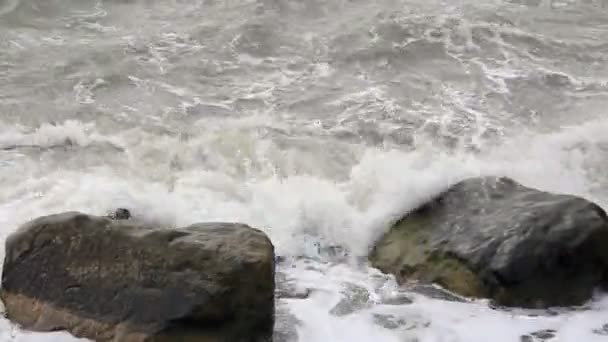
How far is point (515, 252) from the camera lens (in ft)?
14.8

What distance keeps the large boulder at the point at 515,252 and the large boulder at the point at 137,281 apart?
3.44 feet

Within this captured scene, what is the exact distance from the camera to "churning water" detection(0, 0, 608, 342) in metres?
4.76

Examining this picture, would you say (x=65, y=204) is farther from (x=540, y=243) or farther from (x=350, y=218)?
(x=540, y=243)

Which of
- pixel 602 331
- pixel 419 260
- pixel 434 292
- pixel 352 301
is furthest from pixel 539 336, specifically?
pixel 352 301

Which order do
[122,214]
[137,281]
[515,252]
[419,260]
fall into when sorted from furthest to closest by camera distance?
1. [122,214]
2. [419,260]
3. [515,252]
4. [137,281]

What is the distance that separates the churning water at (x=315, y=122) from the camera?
4.76 metres

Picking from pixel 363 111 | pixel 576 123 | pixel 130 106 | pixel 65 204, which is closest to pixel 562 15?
pixel 576 123

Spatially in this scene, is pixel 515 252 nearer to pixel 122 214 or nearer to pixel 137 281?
pixel 137 281

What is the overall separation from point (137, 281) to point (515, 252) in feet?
6.48

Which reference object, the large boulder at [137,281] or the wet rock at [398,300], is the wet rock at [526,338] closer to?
the wet rock at [398,300]

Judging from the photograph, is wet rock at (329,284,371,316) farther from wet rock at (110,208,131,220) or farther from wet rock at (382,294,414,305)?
wet rock at (110,208,131,220)

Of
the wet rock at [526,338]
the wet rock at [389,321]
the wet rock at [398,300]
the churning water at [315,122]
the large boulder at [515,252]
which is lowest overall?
the churning water at [315,122]

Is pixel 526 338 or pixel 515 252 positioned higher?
pixel 515 252

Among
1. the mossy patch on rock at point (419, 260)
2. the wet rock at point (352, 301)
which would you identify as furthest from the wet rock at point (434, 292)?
the wet rock at point (352, 301)
